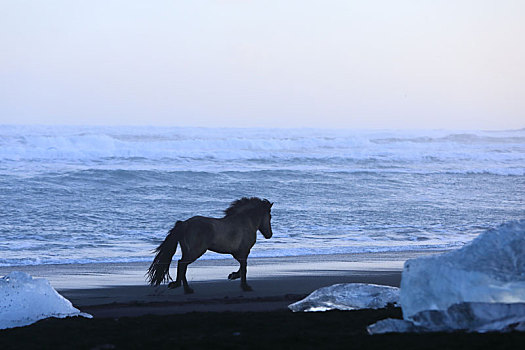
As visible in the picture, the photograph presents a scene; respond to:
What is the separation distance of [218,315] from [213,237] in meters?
2.86

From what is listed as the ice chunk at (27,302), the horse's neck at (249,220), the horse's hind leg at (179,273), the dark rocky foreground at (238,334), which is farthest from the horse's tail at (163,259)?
the dark rocky foreground at (238,334)

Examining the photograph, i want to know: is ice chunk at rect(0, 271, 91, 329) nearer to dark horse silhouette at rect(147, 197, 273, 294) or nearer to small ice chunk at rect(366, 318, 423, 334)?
dark horse silhouette at rect(147, 197, 273, 294)

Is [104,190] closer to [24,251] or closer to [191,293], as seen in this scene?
[24,251]

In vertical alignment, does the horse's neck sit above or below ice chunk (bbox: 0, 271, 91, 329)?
above

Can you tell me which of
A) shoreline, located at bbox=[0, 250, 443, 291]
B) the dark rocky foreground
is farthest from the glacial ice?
shoreline, located at bbox=[0, 250, 443, 291]

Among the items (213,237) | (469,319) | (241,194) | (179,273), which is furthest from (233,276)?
(241,194)

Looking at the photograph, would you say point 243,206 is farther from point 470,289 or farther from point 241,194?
point 241,194

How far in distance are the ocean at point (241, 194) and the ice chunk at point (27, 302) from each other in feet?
16.8

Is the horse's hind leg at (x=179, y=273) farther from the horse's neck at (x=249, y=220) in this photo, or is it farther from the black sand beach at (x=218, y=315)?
the horse's neck at (x=249, y=220)

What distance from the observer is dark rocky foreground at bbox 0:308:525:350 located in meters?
5.27

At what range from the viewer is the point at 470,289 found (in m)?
5.48

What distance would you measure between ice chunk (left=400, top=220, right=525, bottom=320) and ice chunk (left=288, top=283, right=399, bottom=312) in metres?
2.67

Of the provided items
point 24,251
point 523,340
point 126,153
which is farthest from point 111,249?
point 126,153

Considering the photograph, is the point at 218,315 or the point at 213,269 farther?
the point at 213,269
